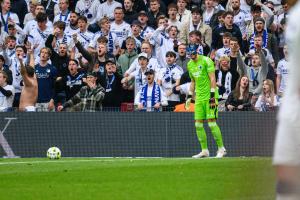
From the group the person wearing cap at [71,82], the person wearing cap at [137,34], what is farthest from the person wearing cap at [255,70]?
the person wearing cap at [71,82]

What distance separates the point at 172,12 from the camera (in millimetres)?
24500

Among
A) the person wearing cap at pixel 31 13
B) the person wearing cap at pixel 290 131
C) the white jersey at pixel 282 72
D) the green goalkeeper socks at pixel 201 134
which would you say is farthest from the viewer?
the person wearing cap at pixel 31 13

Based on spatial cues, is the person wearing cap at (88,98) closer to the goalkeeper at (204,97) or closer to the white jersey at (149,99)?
the white jersey at (149,99)

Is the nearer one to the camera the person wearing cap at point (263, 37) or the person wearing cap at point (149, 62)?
the person wearing cap at point (149, 62)

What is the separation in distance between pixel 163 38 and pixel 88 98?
2486 mm

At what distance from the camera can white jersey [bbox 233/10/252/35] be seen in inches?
965

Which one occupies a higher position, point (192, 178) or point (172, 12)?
point (172, 12)

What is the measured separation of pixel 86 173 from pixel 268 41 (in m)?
8.69

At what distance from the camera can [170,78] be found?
77.0 ft

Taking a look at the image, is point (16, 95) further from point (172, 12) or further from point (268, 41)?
point (268, 41)

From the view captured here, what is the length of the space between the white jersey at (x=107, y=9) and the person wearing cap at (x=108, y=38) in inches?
23.4

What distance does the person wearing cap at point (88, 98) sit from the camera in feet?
77.7

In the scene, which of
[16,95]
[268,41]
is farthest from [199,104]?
[16,95]

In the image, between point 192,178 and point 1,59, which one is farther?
point 1,59
